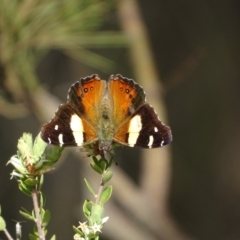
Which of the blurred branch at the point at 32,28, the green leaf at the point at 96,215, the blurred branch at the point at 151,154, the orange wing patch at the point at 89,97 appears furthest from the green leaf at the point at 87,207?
the blurred branch at the point at 151,154

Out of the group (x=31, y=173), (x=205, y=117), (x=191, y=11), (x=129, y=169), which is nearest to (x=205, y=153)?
(x=205, y=117)

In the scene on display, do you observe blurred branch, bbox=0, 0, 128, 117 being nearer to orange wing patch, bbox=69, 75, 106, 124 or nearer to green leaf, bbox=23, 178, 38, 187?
orange wing patch, bbox=69, 75, 106, 124

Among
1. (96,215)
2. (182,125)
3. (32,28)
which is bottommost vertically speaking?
(96,215)

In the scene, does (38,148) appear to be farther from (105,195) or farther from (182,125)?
(182,125)

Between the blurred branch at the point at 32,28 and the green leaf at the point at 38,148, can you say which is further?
the blurred branch at the point at 32,28

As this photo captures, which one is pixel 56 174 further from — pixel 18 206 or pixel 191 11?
pixel 191 11

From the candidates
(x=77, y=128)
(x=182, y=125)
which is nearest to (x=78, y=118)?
(x=77, y=128)

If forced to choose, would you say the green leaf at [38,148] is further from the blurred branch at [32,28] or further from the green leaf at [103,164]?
the blurred branch at [32,28]

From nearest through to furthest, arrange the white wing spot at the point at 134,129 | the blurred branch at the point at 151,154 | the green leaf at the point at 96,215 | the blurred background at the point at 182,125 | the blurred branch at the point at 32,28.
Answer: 1. the green leaf at the point at 96,215
2. the white wing spot at the point at 134,129
3. the blurred branch at the point at 32,28
4. the blurred branch at the point at 151,154
5. the blurred background at the point at 182,125
